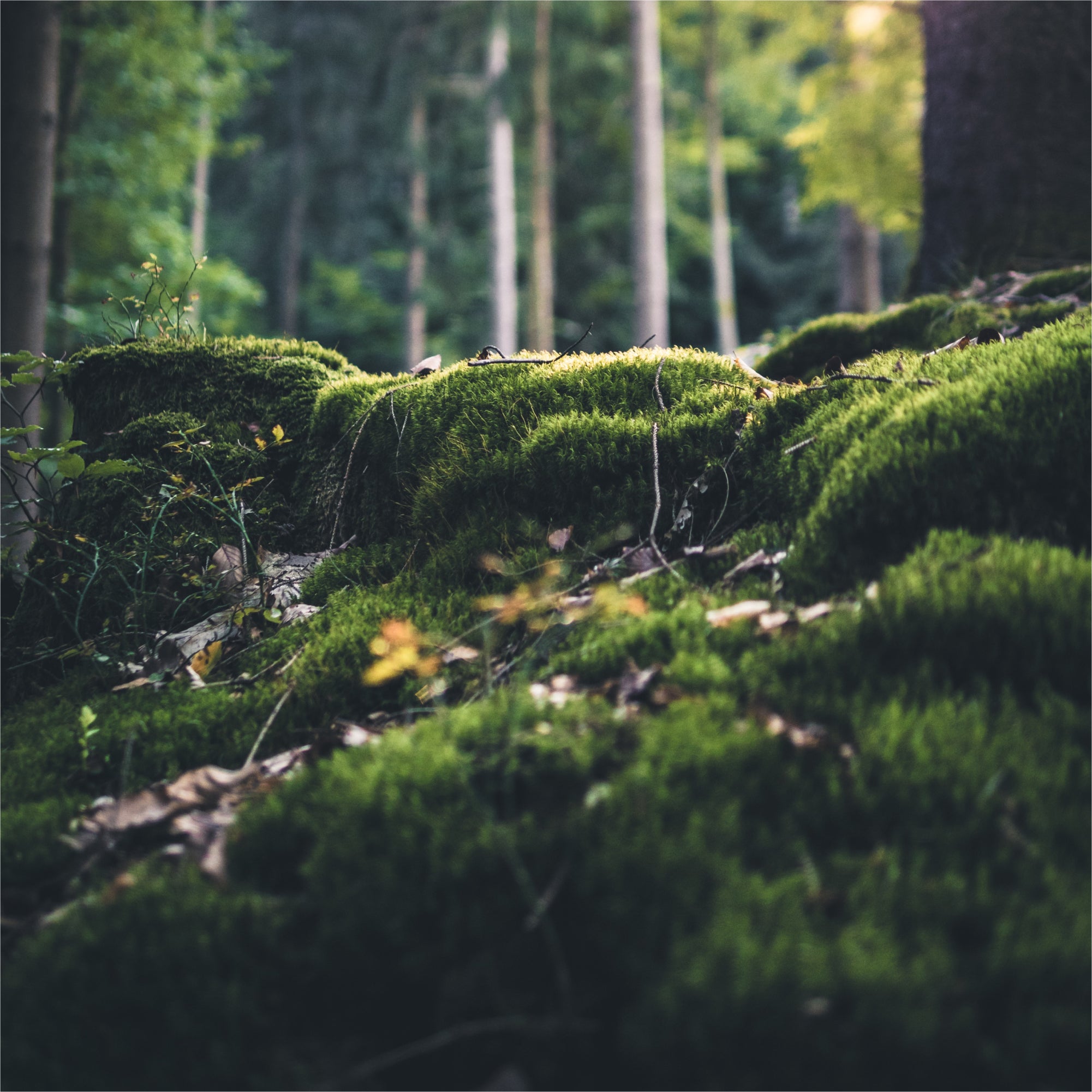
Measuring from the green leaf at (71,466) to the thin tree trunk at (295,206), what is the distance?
23.8 metres

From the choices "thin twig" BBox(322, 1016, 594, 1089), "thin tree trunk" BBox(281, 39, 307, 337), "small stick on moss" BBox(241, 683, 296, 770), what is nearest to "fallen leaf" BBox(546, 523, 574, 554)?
"small stick on moss" BBox(241, 683, 296, 770)

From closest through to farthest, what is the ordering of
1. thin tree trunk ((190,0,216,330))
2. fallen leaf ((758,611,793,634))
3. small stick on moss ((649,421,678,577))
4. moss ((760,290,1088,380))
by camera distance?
fallen leaf ((758,611,793,634)) < small stick on moss ((649,421,678,577)) < moss ((760,290,1088,380)) < thin tree trunk ((190,0,216,330))

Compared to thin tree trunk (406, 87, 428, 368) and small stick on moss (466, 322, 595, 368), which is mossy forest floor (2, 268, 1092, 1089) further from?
thin tree trunk (406, 87, 428, 368)

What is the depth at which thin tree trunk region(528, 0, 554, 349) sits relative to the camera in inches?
702

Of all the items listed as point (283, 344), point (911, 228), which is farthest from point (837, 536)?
point (911, 228)

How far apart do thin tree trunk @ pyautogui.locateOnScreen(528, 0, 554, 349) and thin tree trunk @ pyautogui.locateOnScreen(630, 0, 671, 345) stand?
502cm

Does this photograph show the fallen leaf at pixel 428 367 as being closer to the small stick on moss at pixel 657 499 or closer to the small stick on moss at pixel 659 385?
the small stick on moss at pixel 659 385

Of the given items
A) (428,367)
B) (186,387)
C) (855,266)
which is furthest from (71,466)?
(855,266)

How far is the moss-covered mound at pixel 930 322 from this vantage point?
3307 millimetres

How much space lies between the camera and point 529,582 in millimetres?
2102

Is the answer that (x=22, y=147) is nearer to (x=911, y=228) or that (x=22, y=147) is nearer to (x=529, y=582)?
(x=529, y=582)

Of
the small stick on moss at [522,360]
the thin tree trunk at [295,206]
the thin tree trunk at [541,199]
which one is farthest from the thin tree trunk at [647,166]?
the thin tree trunk at [295,206]

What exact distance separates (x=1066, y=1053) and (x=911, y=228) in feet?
28.7

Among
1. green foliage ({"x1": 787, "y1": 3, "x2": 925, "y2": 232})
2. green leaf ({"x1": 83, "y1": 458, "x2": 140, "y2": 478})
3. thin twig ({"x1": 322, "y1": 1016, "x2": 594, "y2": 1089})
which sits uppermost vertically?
green foliage ({"x1": 787, "y1": 3, "x2": 925, "y2": 232})
